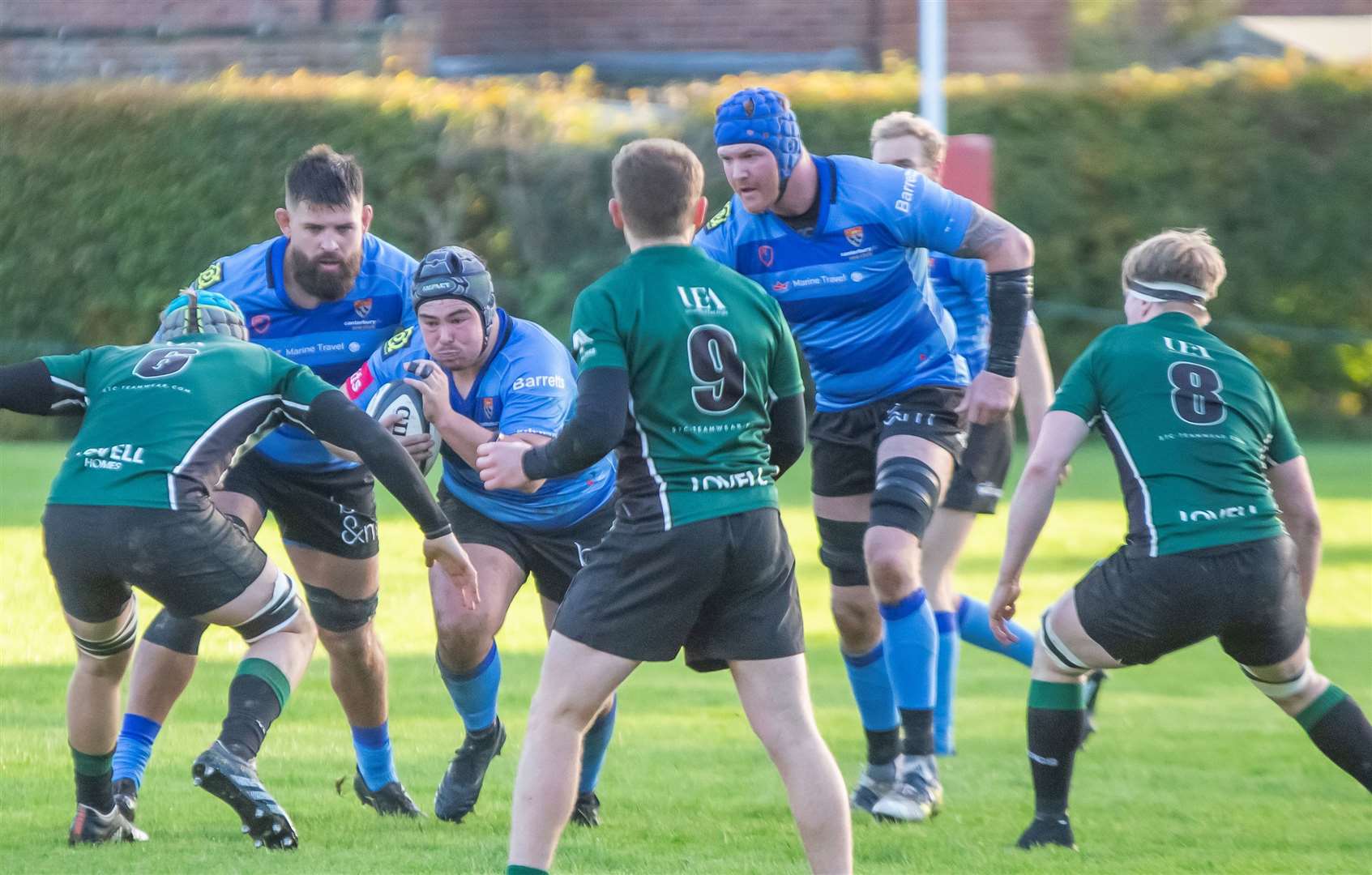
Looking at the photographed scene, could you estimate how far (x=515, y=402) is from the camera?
5852mm

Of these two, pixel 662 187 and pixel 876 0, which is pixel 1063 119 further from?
pixel 662 187

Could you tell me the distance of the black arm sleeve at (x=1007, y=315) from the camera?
6.29 meters

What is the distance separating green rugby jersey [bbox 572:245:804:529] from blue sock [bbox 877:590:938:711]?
1920 mm

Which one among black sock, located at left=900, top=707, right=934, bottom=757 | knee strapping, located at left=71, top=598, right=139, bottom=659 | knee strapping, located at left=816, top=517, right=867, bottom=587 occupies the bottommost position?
black sock, located at left=900, top=707, right=934, bottom=757

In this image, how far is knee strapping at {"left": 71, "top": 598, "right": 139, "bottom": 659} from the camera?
5.38m

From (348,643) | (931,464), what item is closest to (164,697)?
(348,643)

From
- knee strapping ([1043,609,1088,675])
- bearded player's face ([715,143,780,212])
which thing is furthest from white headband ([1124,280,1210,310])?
bearded player's face ([715,143,780,212])

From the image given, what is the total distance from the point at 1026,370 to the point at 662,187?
356 cm

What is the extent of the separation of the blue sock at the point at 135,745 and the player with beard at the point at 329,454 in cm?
35

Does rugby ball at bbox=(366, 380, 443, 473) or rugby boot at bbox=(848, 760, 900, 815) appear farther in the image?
rugby boot at bbox=(848, 760, 900, 815)

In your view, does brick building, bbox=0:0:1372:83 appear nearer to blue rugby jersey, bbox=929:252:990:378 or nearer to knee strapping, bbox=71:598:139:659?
blue rugby jersey, bbox=929:252:990:378

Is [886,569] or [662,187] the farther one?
[886,569]

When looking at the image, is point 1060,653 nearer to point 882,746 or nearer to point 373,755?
point 882,746

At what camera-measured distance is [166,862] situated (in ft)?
17.4
